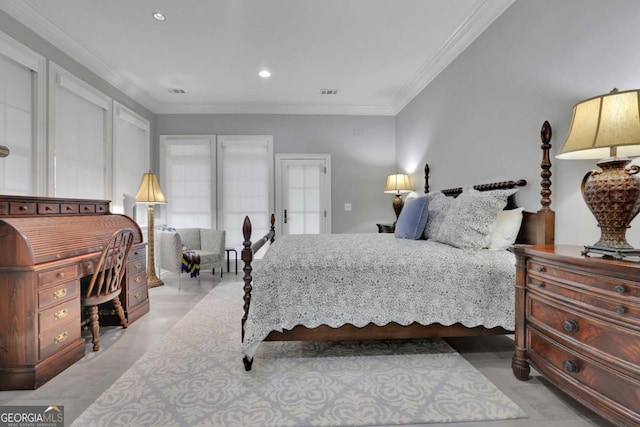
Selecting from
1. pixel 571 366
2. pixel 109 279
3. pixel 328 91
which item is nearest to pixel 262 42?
pixel 328 91

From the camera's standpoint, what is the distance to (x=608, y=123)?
1275mm

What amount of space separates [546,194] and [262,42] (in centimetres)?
294

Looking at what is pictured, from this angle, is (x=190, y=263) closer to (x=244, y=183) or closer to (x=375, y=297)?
(x=244, y=183)

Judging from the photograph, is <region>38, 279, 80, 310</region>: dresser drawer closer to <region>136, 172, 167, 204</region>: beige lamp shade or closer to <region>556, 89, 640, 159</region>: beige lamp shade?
<region>136, 172, 167, 204</region>: beige lamp shade

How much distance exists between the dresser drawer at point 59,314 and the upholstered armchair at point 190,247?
67.8 inches

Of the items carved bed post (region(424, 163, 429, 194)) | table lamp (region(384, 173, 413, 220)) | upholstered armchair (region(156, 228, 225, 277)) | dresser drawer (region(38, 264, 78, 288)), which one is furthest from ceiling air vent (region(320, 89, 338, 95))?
dresser drawer (region(38, 264, 78, 288))

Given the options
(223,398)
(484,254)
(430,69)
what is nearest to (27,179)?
(223,398)

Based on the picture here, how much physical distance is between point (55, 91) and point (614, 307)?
14.7 ft

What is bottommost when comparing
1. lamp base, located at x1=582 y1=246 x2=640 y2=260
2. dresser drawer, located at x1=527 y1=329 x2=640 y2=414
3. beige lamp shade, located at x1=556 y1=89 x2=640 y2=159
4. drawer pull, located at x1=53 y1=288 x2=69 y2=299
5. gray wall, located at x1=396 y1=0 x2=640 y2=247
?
dresser drawer, located at x1=527 y1=329 x2=640 y2=414

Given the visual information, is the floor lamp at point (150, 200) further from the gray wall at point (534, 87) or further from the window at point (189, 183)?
the gray wall at point (534, 87)

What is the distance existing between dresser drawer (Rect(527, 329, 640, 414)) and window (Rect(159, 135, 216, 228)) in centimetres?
458

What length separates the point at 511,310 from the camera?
1.92 meters

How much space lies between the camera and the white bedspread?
6.10 ft

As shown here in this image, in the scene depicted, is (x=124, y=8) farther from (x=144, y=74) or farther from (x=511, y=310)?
(x=511, y=310)
